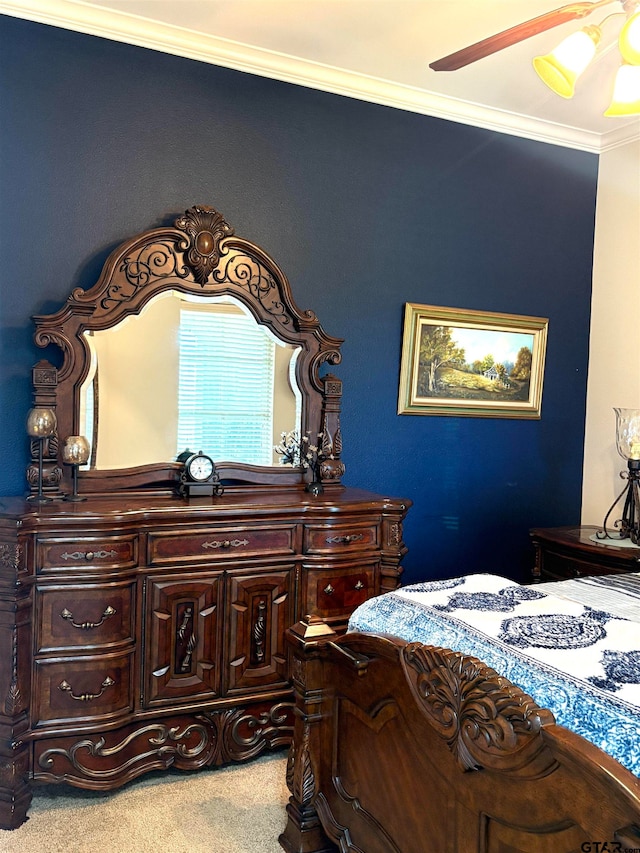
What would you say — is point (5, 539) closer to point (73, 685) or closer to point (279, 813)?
point (73, 685)

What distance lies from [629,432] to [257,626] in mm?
2133

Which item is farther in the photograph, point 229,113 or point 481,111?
point 481,111

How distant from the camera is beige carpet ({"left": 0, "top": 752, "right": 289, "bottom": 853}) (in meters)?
2.55

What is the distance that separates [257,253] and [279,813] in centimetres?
239

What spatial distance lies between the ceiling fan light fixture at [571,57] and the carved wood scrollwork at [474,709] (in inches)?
65.7

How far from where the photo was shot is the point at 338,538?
10.7 ft

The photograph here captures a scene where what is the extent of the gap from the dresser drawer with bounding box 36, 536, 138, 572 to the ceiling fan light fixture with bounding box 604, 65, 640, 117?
2282 millimetres

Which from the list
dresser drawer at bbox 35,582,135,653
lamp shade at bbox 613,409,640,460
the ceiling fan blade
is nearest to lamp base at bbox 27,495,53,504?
dresser drawer at bbox 35,582,135,653

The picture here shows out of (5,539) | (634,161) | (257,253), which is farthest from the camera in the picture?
(634,161)

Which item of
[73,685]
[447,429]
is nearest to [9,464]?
[73,685]

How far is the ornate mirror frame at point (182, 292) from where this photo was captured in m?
3.10

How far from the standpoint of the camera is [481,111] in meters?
4.06

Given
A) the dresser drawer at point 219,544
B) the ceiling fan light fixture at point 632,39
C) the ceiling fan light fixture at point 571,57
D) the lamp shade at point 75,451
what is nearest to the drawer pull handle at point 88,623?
the dresser drawer at point 219,544

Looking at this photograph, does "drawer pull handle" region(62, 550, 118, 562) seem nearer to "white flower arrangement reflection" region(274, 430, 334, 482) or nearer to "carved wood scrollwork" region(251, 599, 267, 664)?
"carved wood scrollwork" region(251, 599, 267, 664)
